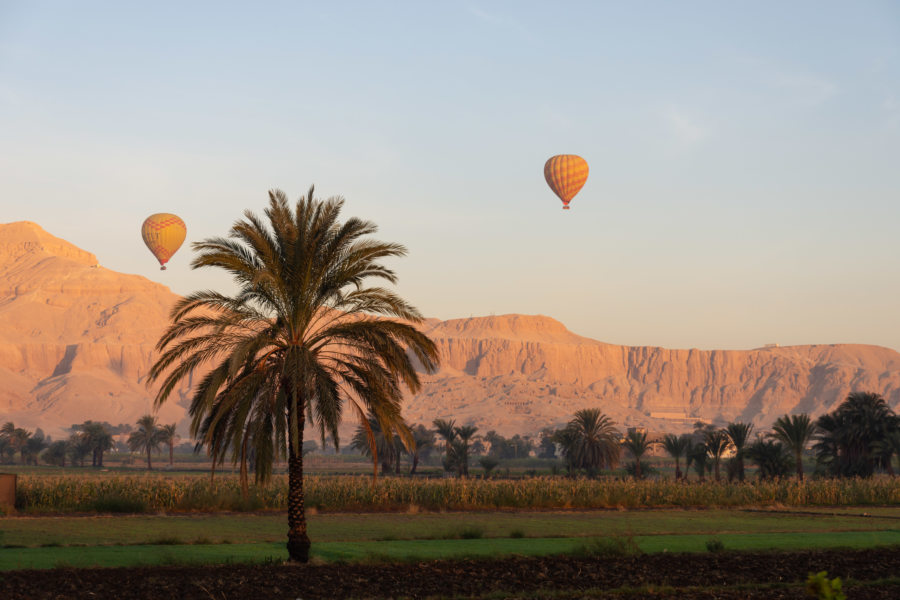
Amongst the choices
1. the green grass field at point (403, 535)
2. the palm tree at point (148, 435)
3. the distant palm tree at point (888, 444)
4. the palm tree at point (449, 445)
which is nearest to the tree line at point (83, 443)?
the palm tree at point (148, 435)

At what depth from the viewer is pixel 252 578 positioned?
67.3 feet

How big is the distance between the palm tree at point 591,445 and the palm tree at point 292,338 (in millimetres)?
53097

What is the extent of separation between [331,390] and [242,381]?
2.15m

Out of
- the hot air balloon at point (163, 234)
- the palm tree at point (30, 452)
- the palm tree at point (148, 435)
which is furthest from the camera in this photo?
the palm tree at point (30, 452)

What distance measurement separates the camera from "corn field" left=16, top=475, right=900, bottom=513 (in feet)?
140

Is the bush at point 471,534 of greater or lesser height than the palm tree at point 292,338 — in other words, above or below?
below

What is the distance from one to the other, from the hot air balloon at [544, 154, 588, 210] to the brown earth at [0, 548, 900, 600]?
53.5 meters

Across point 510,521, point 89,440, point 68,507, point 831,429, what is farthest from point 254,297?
point 89,440

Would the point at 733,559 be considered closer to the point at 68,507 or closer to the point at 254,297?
the point at 254,297

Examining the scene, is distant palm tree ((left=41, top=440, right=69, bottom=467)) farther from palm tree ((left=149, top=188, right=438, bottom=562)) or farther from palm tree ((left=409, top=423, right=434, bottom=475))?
palm tree ((left=149, top=188, right=438, bottom=562))

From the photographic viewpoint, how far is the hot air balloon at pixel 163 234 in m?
92.9

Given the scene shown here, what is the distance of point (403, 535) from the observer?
32.0 m

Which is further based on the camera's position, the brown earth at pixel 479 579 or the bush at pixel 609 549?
the bush at pixel 609 549

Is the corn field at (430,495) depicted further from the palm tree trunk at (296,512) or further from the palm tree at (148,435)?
the palm tree at (148,435)
